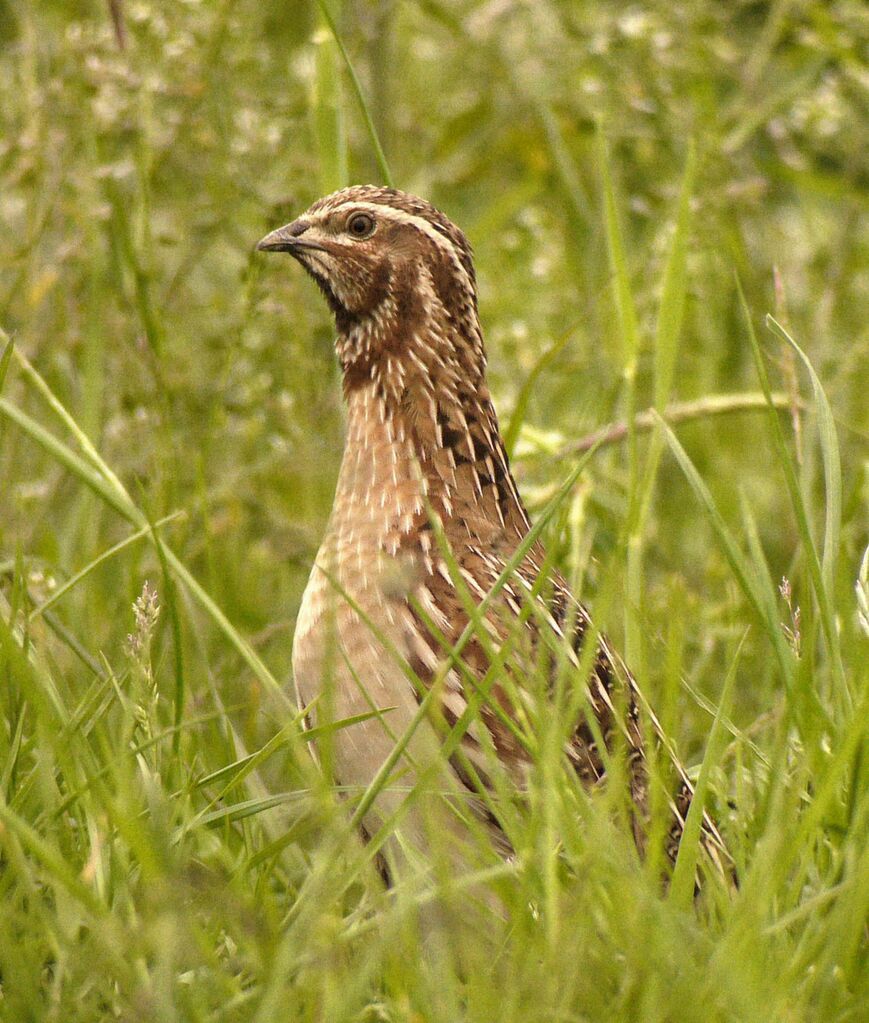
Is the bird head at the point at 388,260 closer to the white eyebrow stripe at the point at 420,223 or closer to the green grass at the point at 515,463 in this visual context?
the white eyebrow stripe at the point at 420,223

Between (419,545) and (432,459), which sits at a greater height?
(432,459)

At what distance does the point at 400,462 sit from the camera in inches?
156

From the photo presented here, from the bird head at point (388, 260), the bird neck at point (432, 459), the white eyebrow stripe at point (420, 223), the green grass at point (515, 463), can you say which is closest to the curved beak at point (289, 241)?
the bird head at point (388, 260)

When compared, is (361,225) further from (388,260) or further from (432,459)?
(432,459)

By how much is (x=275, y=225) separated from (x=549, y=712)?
90.5 inches

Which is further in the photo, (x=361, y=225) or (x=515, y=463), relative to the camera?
(x=515, y=463)

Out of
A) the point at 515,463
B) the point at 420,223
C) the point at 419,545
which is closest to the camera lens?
the point at 419,545

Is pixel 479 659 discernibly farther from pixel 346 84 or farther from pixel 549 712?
pixel 346 84

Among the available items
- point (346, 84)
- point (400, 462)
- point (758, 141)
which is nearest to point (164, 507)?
point (400, 462)

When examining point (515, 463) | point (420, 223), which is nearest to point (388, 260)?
point (420, 223)

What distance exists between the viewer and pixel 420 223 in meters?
4.16

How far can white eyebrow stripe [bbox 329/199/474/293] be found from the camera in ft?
13.6

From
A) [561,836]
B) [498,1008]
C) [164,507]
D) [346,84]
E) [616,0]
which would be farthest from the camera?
[616,0]

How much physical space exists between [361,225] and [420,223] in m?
0.16
